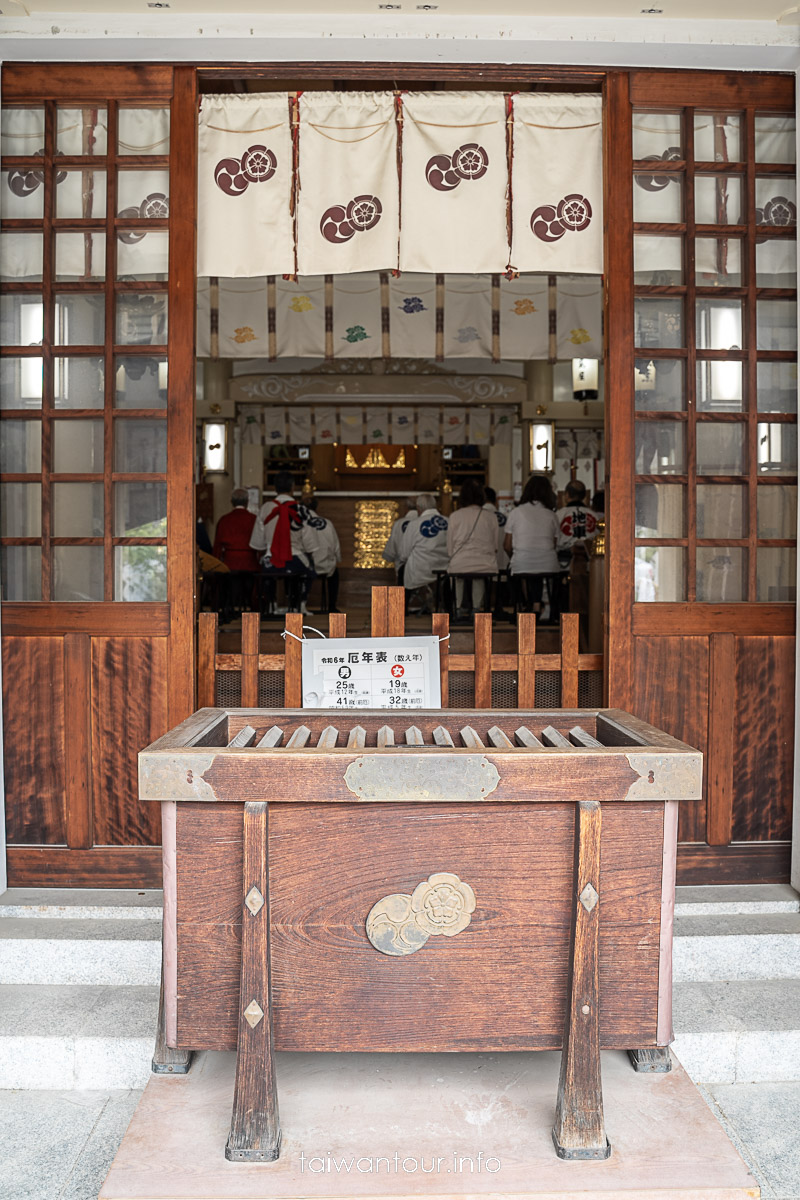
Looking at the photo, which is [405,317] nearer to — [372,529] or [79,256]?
[79,256]

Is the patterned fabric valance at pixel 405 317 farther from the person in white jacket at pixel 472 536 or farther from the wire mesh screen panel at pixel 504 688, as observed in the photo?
the wire mesh screen panel at pixel 504 688

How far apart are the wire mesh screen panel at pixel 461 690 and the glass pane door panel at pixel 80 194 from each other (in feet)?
8.07

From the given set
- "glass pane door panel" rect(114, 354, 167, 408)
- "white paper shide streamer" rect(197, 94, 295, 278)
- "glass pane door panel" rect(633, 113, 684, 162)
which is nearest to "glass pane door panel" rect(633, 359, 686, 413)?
"glass pane door panel" rect(633, 113, 684, 162)

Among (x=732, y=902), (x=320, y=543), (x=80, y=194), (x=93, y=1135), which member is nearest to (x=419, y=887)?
(x=93, y=1135)

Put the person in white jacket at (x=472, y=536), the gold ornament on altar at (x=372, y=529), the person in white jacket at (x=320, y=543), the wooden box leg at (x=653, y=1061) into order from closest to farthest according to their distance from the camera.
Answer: the wooden box leg at (x=653, y=1061) < the person in white jacket at (x=472, y=536) < the person in white jacket at (x=320, y=543) < the gold ornament on altar at (x=372, y=529)

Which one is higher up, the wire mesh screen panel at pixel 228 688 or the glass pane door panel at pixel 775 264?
the glass pane door panel at pixel 775 264

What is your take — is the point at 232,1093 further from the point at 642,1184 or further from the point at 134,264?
the point at 134,264

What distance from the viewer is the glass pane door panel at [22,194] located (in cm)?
383

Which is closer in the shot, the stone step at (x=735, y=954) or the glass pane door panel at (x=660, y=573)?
the stone step at (x=735, y=954)

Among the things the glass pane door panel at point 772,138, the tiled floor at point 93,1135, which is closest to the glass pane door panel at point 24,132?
the glass pane door panel at point 772,138

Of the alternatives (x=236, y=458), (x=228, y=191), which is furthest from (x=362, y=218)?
(x=236, y=458)

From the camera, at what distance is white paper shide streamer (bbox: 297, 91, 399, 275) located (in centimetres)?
387

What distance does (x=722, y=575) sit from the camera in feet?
12.7
